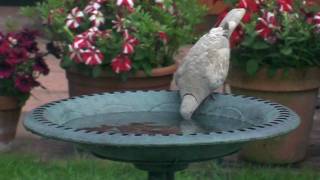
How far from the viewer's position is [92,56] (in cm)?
592

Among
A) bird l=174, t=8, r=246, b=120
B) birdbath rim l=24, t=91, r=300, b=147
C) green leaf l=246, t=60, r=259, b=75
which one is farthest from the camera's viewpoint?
green leaf l=246, t=60, r=259, b=75

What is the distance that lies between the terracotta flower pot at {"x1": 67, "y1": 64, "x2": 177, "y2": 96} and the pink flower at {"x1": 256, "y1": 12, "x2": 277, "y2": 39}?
29.6 inches

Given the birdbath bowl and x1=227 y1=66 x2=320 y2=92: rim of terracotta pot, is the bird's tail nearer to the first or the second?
the birdbath bowl

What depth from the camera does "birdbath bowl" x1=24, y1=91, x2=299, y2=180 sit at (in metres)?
3.39

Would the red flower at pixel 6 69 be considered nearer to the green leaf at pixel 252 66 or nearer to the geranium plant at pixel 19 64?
the geranium plant at pixel 19 64

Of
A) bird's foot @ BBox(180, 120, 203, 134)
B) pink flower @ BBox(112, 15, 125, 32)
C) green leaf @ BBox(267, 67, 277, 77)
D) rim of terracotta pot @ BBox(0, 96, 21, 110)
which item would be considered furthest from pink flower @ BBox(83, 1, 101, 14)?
bird's foot @ BBox(180, 120, 203, 134)

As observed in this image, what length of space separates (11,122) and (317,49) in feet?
6.64

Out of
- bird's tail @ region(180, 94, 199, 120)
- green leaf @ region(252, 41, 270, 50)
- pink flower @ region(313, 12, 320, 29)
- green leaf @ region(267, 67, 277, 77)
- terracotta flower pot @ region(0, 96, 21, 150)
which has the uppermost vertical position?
bird's tail @ region(180, 94, 199, 120)

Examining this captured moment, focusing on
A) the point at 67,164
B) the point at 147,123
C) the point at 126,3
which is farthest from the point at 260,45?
the point at 147,123

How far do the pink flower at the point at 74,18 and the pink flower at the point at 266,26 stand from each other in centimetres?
116

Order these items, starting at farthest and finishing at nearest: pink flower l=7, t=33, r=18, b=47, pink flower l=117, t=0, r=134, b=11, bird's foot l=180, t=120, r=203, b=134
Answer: pink flower l=7, t=33, r=18, b=47, pink flower l=117, t=0, r=134, b=11, bird's foot l=180, t=120, r=203, b=134

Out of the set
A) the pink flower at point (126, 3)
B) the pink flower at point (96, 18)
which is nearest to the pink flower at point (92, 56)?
the pink flower at point (96, 18)

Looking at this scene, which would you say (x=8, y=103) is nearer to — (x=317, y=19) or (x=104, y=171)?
(x=104, y=171)

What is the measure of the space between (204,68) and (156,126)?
42cm
